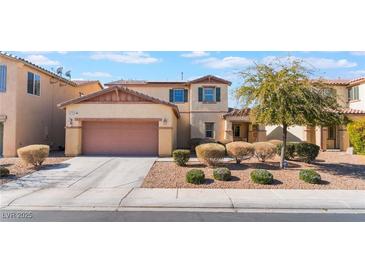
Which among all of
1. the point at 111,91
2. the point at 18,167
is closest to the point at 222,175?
the point at 111,91

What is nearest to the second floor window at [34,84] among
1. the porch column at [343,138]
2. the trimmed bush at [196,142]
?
the trimmed bush at [196,142]

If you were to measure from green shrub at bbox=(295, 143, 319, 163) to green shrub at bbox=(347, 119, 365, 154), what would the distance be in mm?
4579

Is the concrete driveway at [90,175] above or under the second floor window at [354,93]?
under

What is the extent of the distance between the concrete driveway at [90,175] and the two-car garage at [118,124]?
203 cm

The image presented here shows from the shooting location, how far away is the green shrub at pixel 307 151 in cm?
1410

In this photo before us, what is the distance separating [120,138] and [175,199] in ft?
31.3

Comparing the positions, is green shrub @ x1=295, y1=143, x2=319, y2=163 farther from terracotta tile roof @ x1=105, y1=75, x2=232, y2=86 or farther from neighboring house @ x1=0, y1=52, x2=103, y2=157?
neighboring house @ x1=0, y1=52, x2=103, y2=157

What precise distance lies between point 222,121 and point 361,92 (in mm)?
12152

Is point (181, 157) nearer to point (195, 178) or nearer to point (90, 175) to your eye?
point (195, 178)

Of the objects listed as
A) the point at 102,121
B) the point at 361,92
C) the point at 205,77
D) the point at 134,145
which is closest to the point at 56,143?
the point at 102,121

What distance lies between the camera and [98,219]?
21.5 feet

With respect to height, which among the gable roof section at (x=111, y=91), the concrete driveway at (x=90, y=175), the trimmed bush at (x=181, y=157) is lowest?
the concrete driveway at (x=90, y=175)

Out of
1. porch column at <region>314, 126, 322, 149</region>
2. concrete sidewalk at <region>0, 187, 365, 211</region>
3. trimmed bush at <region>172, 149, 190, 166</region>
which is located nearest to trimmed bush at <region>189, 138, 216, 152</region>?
trimmed bush at <region>172, 149, 190, 166</region>

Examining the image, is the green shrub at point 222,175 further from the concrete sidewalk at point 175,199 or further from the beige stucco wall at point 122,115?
the beige stucco wall at point 122,115
